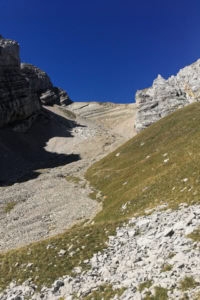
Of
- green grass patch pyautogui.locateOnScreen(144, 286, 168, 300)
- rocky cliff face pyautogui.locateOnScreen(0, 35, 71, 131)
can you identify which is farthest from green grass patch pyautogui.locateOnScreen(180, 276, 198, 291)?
rocky cliff face pyautogui.locateOnScreen(0, 35, 71, 131)

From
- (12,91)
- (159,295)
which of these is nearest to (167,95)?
(12,91)

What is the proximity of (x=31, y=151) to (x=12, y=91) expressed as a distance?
154ft

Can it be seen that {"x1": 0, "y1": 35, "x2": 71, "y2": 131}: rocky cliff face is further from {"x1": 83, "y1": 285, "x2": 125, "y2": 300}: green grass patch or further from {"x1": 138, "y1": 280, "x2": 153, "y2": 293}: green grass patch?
{"x1": 138, "y1": 280, "x2": 153, "y2": 293}: green grass patch

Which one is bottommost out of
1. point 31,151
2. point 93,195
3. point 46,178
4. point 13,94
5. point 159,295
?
point 93,195

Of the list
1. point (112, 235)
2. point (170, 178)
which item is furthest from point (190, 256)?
point (170, 178)

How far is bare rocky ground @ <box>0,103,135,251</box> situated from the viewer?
38.7m

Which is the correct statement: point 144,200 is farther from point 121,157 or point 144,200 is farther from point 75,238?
point 121,157

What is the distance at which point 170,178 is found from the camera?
95.2ft

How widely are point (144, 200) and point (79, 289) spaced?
51.0ft

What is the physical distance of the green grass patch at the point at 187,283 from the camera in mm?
9727

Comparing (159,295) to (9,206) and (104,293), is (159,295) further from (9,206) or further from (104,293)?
(9,206)

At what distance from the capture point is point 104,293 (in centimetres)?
1228

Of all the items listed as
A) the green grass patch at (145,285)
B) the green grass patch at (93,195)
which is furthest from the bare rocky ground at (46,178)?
the green grass patch at (145,285)

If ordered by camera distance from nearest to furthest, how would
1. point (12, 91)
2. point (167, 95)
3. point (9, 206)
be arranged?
point (9, 206) → point (167, 95) → point (12, 91)
